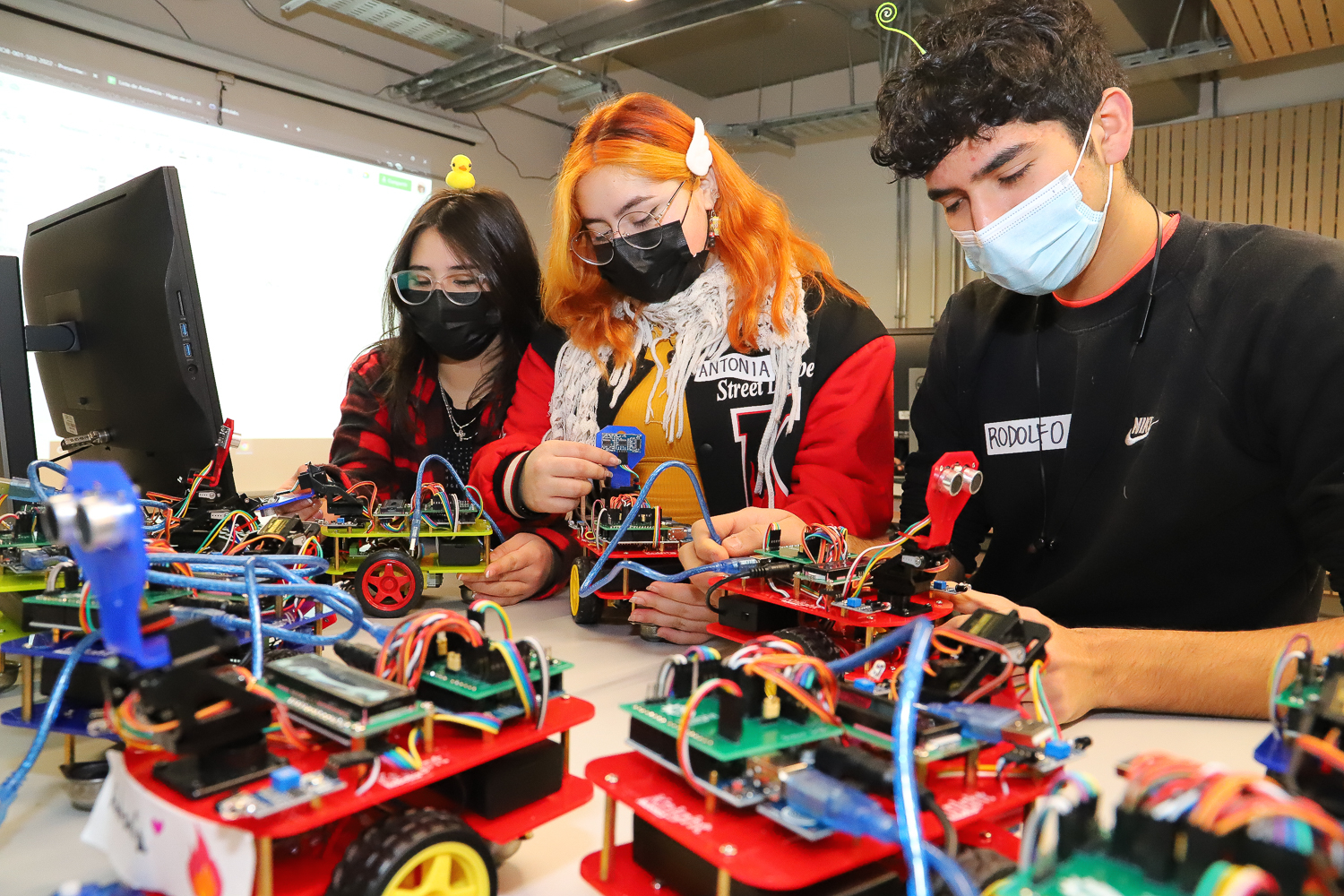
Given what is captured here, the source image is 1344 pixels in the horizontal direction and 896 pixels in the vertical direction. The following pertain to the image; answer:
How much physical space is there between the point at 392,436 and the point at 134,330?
817 mm

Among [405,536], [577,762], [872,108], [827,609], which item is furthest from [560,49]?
[577,762]

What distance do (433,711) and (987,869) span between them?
393 mm

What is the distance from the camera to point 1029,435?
1.41m

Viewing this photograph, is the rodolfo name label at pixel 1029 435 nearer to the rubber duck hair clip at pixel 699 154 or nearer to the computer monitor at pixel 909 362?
the rubber duck hair clip at pixel 699 154

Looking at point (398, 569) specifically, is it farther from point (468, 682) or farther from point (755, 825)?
point (755, 825)

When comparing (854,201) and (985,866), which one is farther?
(854,201)

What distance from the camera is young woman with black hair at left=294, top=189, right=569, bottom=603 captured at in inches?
78.9

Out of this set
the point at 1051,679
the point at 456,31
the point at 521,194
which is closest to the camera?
the point at 1051,679

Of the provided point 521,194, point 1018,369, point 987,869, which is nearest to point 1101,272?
point 1018,369

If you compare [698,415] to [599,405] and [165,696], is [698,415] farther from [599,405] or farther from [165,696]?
[165,696]

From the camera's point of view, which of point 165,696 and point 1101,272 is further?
point 1101,272

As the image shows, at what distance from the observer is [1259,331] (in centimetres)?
115

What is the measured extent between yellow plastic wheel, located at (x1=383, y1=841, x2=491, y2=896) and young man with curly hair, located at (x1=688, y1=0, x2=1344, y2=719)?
2.27 ft

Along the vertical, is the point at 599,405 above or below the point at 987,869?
above
